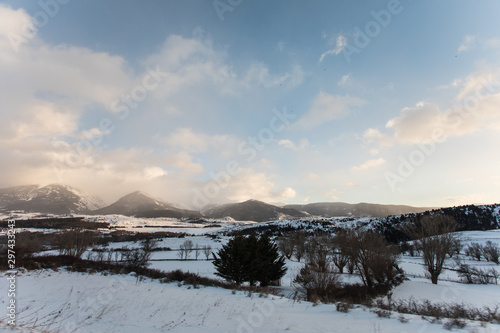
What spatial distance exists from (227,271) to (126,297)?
18263 millimetres

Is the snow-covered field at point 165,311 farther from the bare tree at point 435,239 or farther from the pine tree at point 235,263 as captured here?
the bare tree at point 435,239

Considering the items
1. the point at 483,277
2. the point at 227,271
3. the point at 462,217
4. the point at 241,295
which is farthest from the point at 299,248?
the point at 462,217

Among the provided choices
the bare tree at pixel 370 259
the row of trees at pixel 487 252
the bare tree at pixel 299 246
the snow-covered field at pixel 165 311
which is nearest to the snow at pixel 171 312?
the snow-covered field at pixel 165 311

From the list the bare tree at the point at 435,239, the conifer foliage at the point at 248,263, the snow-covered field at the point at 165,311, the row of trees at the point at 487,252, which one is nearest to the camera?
the snow-covered field at the point at 165,311

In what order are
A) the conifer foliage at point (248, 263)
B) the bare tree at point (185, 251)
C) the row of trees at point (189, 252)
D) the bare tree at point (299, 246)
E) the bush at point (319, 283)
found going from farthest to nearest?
the row of trees at point (189, 252) < the bare tree at point (185, 251) < the bare tree at point (299, 246) < the conifer foliage at point (248, 263) < the bush at point (319, 283)

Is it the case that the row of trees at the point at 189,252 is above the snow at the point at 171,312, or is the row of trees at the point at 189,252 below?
below

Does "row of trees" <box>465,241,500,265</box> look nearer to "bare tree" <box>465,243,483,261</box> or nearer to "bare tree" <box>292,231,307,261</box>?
"bare tree" <box>465,243,483,261</box>

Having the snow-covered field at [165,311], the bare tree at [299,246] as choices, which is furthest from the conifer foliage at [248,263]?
the bare tree at [299,246]

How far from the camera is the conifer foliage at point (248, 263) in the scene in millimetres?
32062

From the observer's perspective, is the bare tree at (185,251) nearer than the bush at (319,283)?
No

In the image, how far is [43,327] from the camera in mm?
10312

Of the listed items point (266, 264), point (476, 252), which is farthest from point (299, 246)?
point (476, 252)

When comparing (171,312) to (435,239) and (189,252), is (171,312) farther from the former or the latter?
(189,252)

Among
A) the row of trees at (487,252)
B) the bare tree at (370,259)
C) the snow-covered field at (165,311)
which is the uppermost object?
the snow-covered field at (165,311)
